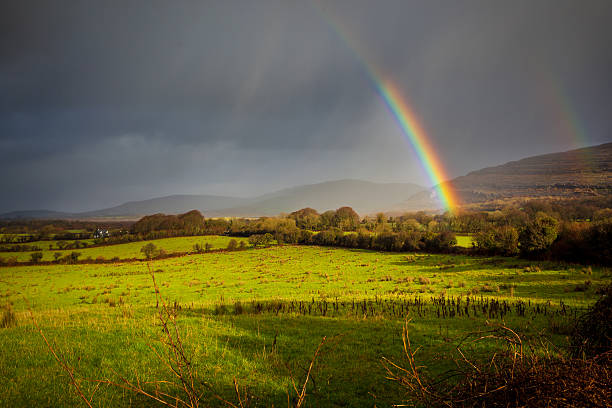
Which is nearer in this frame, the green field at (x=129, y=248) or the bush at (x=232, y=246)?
the green field at (x=129, y=248)

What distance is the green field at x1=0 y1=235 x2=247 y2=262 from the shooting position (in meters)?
72.1

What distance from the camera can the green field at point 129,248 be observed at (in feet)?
236

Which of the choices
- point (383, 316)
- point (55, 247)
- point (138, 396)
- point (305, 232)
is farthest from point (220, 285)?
point (55, 247)

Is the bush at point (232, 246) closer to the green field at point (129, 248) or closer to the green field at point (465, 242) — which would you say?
the green field at point (129, 248)

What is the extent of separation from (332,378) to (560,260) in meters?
42.1

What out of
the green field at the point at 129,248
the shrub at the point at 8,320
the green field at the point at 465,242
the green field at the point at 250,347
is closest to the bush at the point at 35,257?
the green field at the point at 129,248

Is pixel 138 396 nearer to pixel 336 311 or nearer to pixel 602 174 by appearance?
pixel 336 311

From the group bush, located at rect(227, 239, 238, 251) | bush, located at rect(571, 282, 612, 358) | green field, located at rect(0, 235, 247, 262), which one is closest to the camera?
bush, located at rect(571, 282, 612, 358)

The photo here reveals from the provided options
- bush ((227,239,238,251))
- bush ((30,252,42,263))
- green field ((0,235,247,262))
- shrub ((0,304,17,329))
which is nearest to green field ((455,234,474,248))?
bush ((227,239,238,251))

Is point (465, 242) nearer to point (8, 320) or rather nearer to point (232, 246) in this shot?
point (232, 246)

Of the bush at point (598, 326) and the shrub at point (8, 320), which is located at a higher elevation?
the bush at point (598, 326)

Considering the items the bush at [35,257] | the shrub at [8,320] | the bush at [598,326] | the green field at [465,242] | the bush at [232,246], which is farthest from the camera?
the bush at [232,246]

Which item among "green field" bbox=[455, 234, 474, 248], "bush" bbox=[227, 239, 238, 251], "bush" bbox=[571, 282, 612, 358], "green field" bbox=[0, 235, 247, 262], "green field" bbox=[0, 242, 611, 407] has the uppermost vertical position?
"bush" bbox=[571, 282, 612, 358]

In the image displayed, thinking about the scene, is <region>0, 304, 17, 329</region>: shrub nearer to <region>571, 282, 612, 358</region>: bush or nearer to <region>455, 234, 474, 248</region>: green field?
<region>571, 282, 612, 358</region>: bush
